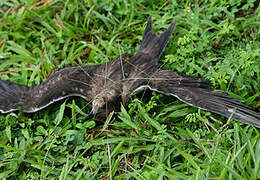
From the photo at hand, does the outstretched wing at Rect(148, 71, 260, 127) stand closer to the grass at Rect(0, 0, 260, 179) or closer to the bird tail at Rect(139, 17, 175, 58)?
the grass at Rect(0, 0, 260, 179)

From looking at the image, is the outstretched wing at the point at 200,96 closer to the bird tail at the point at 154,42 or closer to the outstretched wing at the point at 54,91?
the bird tail at the point at 154,42

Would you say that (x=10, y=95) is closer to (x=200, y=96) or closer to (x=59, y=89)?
(x=59, y=89)

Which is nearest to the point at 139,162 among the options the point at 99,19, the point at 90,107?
the point at 90,107

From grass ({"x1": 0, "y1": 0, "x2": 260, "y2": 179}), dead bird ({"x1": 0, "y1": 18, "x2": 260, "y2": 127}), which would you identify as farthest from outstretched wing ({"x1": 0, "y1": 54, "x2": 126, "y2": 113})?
grass ({"x1": 0, "y1": 0, "x2": 260, "y2": 179})

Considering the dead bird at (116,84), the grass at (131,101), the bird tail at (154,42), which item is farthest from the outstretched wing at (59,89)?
the bird tail at (154,42)

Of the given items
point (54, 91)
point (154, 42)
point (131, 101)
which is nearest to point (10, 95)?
point (54, 91)

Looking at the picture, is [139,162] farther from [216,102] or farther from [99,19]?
[99,19]

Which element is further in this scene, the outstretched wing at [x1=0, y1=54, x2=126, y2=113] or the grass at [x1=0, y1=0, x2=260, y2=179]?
the outstretched wing at [x1=0, y1=54, x2=126, y2=113]
